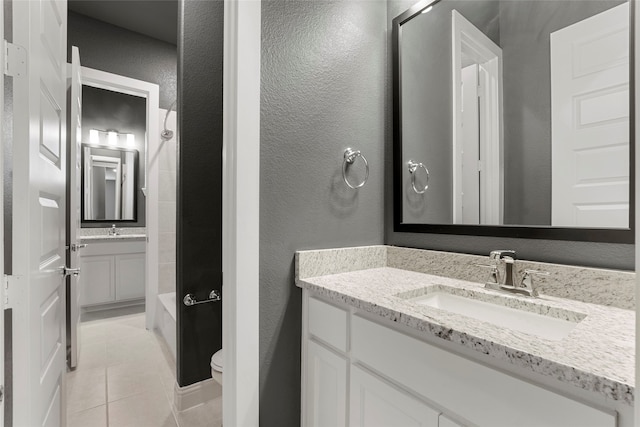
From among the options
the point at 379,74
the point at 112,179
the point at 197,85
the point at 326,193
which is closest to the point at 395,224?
the point at 326,193

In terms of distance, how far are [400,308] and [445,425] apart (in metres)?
0.28

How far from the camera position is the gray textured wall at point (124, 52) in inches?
116

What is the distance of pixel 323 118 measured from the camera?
4.35ft

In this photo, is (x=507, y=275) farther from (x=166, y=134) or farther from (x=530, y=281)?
(x=166, y=134)

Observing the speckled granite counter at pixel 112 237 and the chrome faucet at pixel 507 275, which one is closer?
the chrome faucet at pixel 507 275

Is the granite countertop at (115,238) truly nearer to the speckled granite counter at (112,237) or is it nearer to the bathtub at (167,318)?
the speckled granite counter at (112,237)

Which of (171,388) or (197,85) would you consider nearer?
(197,85)

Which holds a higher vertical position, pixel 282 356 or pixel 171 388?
pixel 282 356

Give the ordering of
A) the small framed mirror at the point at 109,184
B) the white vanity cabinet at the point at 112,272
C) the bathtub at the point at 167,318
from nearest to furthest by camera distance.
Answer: the bathtub at the point at 167,318
the white vanity cabinet at the point at 112,272
the small framed mirror at the point at 109,184

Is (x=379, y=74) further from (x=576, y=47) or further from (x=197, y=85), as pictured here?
(x=197, y=85)

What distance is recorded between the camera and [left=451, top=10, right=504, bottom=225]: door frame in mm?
1208

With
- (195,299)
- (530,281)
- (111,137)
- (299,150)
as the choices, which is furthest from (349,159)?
(111,137)

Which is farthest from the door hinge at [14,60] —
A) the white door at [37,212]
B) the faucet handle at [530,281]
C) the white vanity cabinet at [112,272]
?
the white vanity cabinet at [112,272]

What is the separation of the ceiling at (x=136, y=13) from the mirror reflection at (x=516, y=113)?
2.57 meters
